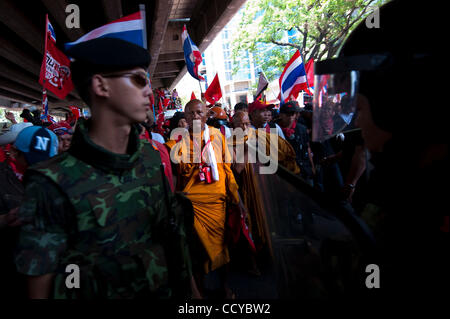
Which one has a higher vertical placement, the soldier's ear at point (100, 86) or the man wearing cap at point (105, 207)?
the soldier's ear at point (100, 86)

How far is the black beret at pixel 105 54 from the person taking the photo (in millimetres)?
1130

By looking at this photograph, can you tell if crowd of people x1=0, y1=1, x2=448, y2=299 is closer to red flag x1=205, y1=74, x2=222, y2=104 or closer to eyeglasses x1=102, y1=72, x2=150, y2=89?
eyeglasses x1=102, y1=72, x2=150, y2=89

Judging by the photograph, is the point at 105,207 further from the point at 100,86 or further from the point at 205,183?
the point at 205,183

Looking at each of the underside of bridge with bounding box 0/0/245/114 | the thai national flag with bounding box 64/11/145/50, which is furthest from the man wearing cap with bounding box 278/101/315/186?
the thai national flag with bounding box 64/11/145/50

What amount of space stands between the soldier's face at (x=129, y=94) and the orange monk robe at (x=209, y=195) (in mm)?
1725

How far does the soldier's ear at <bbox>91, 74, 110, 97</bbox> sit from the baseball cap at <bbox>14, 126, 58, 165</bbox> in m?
1.16

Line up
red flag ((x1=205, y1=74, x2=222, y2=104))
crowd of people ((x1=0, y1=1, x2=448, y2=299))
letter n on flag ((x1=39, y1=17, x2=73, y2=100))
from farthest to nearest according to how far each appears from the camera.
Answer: red flag ((x1=205, y1=74, x2=222, y2=104)) → letter n on flag ((x1=39, y1=17, x2=73, y2=100)) → crowd of people ((x1=0, y1=1, x2=448, y2=299))

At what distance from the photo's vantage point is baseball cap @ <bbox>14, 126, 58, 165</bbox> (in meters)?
1.96

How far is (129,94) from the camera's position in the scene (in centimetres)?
121

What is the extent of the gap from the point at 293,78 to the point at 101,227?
5.13 metres

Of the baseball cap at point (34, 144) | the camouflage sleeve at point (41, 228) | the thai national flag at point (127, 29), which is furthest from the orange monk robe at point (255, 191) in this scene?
the camouflage sleeve at point (41, 228)

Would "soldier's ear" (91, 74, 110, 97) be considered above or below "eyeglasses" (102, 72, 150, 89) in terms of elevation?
below

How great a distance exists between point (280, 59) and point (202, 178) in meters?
13.6

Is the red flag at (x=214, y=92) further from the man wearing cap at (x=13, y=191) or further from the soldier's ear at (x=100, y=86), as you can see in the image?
the soldier's ear at (x=100, y=86)
